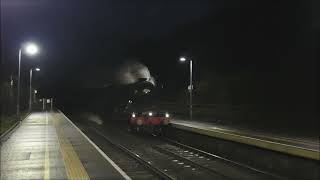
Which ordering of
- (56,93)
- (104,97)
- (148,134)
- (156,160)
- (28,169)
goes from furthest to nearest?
(56,93)
(104,97)
(148,134)
(156,160)
(28,169)

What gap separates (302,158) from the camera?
1819 centimetres

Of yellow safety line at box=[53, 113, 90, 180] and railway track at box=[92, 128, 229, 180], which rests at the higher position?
yellow safety line at box=[53, 113, 90, 180]

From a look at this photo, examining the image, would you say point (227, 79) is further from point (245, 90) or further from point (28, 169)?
point (28, 169)

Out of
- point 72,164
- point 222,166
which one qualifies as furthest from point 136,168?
point 222,166

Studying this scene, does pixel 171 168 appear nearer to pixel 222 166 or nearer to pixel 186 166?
pixel 186 166

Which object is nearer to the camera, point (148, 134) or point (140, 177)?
point (140, 177)

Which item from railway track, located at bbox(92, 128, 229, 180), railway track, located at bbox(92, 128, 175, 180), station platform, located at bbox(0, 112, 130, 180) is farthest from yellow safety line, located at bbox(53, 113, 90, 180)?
railway track, located at bbox(92, 128, 229, 180)

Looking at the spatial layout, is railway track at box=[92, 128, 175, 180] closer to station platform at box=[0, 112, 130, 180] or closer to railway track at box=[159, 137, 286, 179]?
station platform at box=[0, 112, 130, 180]

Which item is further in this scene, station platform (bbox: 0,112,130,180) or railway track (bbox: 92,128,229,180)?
railway track (bbox: 92,128,229,180)

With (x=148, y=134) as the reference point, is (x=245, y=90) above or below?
above

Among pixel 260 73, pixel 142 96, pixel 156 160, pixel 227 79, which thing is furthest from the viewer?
pixel 142 96

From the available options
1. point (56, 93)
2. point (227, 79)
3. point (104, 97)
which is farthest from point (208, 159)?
point (56, 93)

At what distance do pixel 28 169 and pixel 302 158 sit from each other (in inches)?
413

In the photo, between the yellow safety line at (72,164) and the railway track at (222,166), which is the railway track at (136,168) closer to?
the yellow safety line at (72,164)
